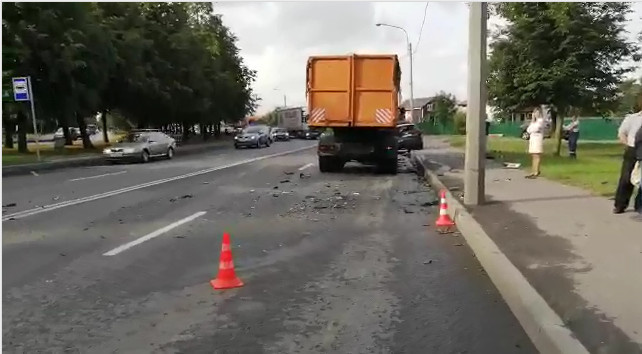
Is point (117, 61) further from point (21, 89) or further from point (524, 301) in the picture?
point (524, 301)

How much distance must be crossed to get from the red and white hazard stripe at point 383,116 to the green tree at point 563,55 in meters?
6.30

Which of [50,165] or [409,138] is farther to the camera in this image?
[409,138]

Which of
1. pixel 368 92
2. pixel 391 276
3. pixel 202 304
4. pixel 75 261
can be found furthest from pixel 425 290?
pixel 368 92

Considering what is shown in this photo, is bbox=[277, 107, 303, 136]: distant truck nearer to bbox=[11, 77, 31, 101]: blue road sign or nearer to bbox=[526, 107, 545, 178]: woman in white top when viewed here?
bbox=[11, 77, 31, 101]: blue road sign

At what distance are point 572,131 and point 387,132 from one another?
743 cm

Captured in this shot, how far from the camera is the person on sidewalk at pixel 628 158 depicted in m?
9.49

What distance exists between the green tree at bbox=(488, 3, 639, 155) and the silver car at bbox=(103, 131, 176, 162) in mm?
14810

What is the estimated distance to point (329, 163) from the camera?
20.2m

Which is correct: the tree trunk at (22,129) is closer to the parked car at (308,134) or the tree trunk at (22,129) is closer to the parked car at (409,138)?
the parked car at (409,138)

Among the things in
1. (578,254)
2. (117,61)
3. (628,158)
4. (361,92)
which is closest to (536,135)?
(361,92)

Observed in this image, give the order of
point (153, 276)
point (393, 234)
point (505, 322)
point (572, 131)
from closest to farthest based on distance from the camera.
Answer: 1. point (505, 322)
2. point (153, 276)
3. point (393, 234)
4. point (572, 131)

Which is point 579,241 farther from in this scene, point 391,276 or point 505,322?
point 505,322

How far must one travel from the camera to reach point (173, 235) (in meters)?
9.19

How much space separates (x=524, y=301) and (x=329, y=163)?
14.8 m
